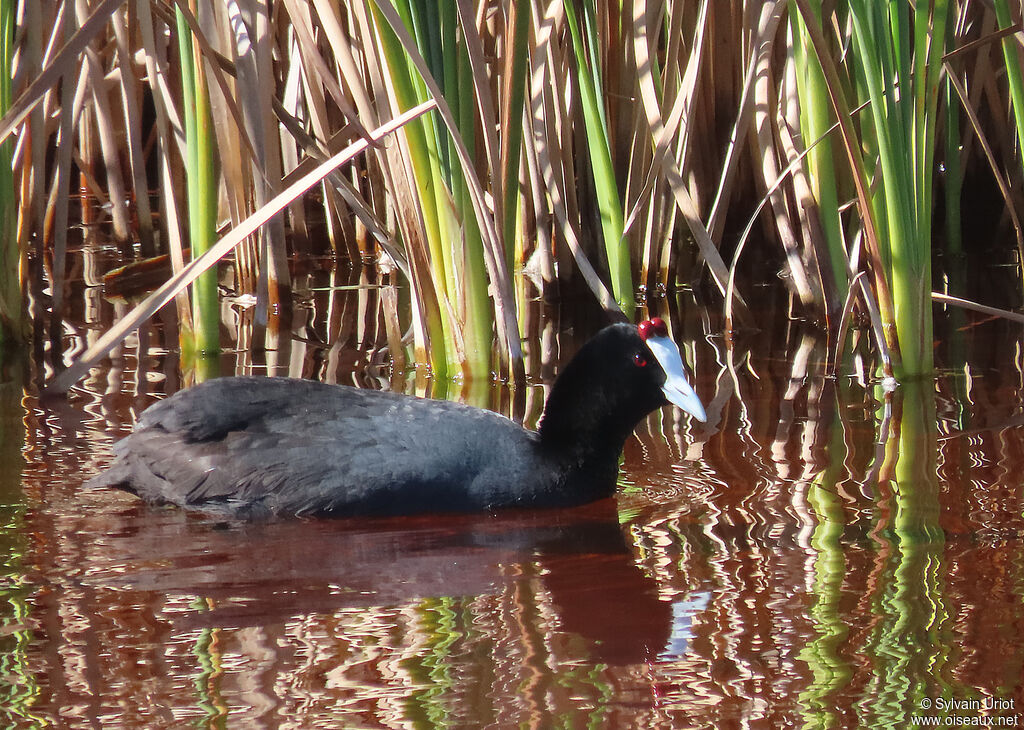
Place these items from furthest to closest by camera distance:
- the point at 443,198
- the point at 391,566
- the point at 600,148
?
the point at 600,148
the point at 443,198
the point at 391,566

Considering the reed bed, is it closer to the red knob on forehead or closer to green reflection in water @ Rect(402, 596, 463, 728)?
the red knob on forehead

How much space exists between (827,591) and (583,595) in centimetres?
41

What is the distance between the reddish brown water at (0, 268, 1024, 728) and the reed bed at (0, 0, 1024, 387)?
0.47 meters

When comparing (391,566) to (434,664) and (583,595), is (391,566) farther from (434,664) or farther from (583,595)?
(434,664)

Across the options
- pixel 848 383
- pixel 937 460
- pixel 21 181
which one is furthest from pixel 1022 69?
pixel 21 181

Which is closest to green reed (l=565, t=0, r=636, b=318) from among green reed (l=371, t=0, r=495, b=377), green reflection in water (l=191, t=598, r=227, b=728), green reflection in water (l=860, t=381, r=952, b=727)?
green reed (l=371, t=0, r=495, b=377)

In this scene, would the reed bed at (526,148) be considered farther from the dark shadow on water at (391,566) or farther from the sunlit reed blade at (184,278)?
the dark shadow on water at (391,566)

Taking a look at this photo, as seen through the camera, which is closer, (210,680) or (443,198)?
(210,680)

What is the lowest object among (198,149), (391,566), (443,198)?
(391,566)

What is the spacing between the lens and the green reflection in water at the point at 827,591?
6.06 feet

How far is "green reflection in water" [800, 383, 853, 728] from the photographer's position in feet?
6.06

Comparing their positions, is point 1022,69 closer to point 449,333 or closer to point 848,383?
point 848,383

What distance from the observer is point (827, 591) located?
7.35 feet

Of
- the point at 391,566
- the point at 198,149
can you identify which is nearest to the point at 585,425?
the point at 391,566
